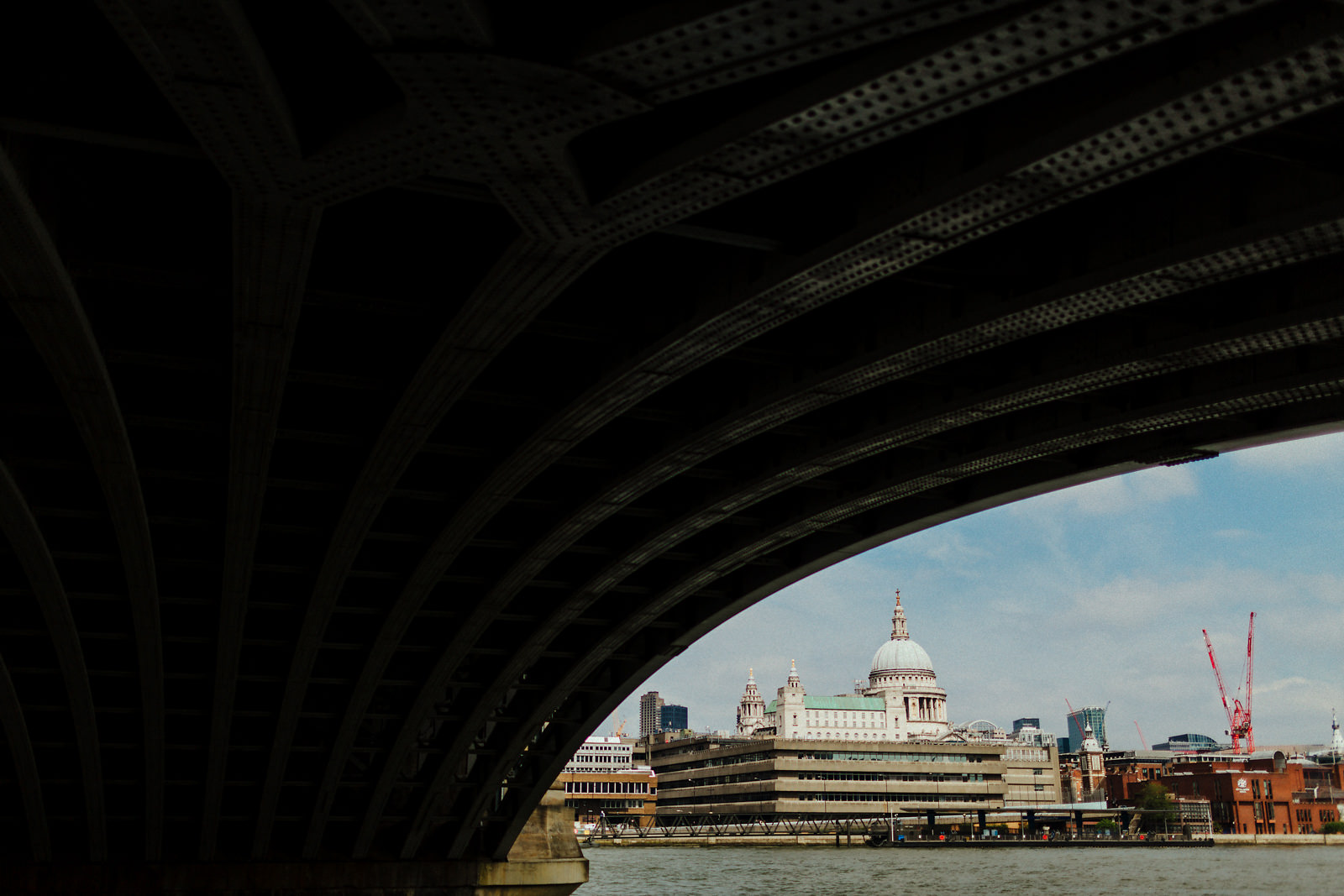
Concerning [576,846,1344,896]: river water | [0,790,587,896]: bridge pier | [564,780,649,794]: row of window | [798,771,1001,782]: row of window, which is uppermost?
[798,771,1001,782]: row of window

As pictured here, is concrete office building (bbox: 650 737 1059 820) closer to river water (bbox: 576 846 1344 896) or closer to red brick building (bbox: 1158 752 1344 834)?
red brick building (bbox: 1158 752 1344 834)

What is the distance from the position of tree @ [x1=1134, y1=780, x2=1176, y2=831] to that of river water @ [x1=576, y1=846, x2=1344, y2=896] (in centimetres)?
3141

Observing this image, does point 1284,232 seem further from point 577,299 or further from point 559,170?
point 577,299

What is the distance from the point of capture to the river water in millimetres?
56219

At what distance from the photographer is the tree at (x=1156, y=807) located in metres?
Answer: 154

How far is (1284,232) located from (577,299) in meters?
7.11

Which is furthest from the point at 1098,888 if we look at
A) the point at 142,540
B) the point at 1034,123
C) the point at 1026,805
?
the point at 1026,805

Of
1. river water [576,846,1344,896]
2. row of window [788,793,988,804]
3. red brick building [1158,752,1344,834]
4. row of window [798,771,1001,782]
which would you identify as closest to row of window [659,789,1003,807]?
row of window [788,793,988,804]

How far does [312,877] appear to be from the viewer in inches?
1240

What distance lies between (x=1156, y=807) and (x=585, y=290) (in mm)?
162642

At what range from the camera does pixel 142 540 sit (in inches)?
687

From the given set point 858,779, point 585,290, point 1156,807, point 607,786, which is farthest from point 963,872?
point 607,786

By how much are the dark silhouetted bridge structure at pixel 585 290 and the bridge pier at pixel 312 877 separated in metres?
4.87

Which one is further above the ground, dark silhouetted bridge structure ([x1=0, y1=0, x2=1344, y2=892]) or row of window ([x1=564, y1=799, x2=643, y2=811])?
dark silhouetted bridge structure ([x1=0, y1=0, x2=1344, y2=892])
